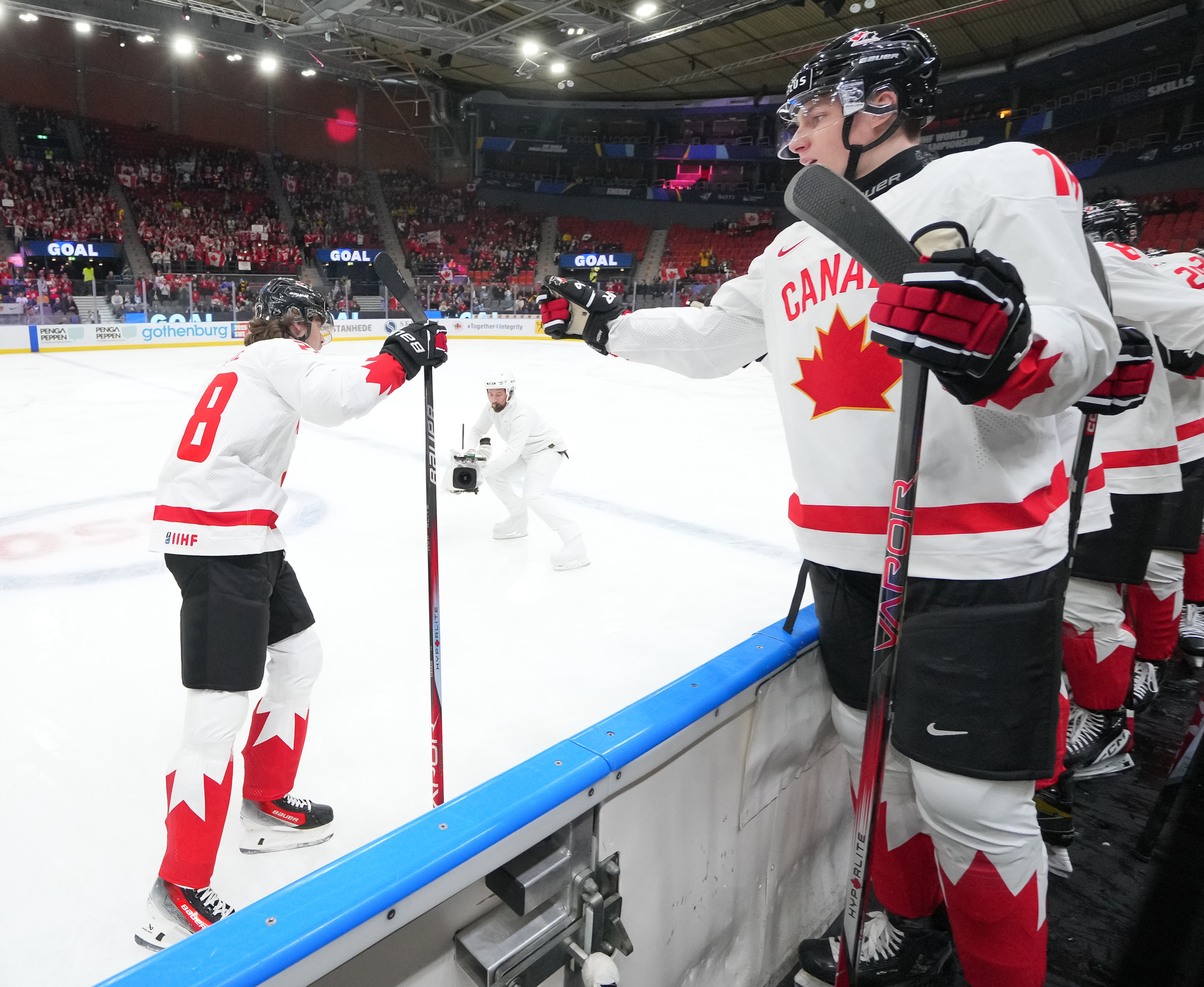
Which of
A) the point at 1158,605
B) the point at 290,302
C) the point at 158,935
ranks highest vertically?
the point at 290,302

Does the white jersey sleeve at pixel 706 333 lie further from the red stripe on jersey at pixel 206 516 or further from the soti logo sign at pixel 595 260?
the soti logo sign at pixel 595 260

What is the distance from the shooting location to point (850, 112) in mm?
1303

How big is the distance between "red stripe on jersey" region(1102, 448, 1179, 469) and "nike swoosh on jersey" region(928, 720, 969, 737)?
5.74 ft

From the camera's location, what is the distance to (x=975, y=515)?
46.3 inches

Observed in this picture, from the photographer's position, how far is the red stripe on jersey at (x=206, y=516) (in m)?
1.72

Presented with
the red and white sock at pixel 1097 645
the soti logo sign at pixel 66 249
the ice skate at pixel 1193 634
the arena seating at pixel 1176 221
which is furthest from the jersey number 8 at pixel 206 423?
the soti logo sign at pixel 66 249

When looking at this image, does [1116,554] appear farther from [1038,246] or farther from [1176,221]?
[1176,221]

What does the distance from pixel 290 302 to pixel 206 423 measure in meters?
0.42

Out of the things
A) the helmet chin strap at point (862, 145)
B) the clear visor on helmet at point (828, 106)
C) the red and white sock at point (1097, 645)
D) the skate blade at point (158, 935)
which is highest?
the clear visor on helmet at point (828, 106)

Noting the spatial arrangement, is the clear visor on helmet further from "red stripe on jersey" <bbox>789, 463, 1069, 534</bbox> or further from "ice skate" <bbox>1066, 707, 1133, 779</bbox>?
"ice skate" <bbox>1066, 707, 1133, 779</bbox>

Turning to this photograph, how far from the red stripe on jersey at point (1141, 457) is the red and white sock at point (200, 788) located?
2.63 metres

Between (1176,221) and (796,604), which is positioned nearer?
(796,604)

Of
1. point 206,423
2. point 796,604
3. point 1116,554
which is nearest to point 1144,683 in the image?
point 1116,554

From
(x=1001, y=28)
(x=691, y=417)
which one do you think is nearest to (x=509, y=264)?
(x=1001, y=28)
